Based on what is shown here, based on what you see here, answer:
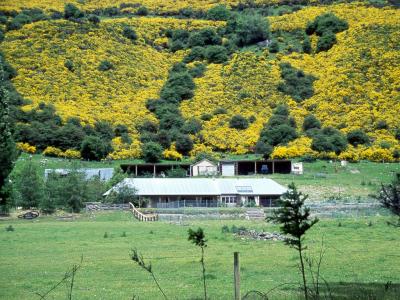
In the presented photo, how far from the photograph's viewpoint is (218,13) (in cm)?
14388

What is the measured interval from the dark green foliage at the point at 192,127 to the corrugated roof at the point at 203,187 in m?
25.7

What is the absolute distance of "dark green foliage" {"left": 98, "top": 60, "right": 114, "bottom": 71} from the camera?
109m

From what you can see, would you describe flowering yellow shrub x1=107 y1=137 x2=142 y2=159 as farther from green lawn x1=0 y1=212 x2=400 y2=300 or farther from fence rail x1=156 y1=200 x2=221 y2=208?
green lawn x1=0 y1=212 x2=400 y2=300

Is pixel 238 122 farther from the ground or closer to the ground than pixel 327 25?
closer to the ground

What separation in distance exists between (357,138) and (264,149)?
11.9 m

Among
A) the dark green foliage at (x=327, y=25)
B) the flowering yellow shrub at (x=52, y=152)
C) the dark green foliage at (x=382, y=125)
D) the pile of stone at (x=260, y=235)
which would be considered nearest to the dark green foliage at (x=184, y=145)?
the flowering yellow shrub at (x=52, y=152)

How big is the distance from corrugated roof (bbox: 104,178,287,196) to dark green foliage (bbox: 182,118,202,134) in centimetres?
2573

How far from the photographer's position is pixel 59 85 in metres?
102

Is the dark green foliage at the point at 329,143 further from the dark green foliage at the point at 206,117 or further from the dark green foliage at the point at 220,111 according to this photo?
the dark green foliage at the point at 220,111

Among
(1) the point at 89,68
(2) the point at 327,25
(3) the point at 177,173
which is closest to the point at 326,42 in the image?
(2) the point at 327,25

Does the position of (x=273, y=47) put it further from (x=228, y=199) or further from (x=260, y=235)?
(x=260, y=235)

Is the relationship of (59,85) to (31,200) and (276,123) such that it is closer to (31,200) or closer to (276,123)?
(276,123)

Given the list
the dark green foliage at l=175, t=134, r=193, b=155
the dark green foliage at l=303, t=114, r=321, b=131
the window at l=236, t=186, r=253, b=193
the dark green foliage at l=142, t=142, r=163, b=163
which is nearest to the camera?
the window at l=236, t=186, r=253, b=193

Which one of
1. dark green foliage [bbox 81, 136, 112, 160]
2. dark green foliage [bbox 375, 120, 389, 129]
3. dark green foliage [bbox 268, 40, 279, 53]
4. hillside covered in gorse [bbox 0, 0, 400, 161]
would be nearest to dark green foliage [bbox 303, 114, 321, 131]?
hillside covered in gorse [bbox 0, 0, 400, 161]
